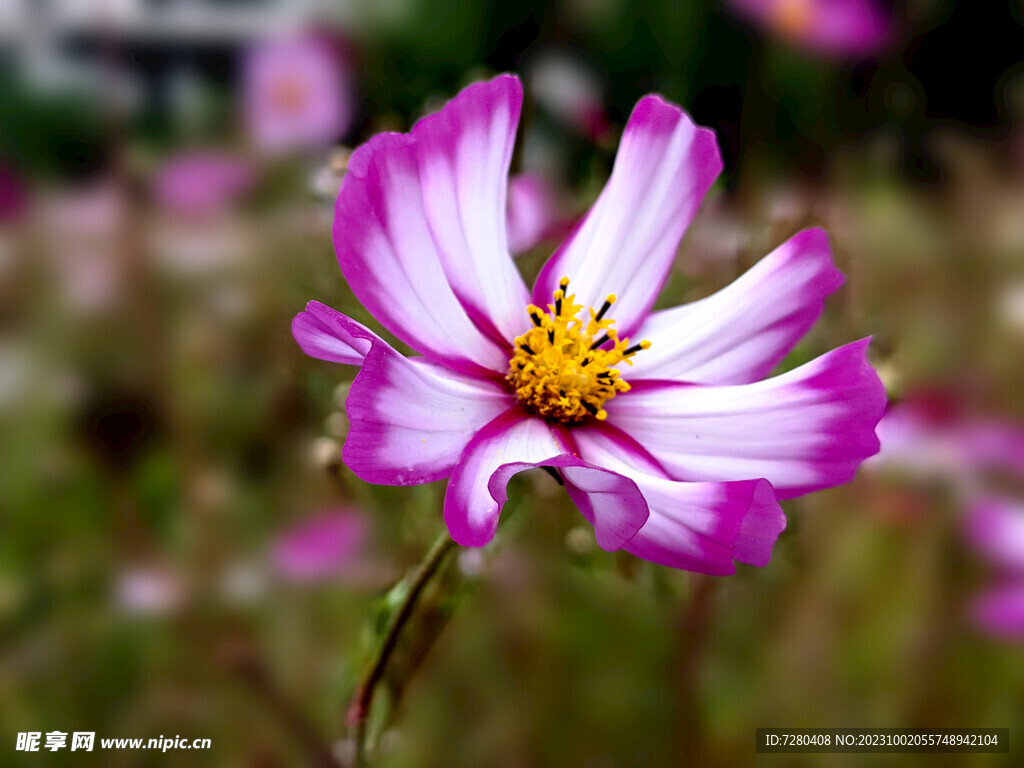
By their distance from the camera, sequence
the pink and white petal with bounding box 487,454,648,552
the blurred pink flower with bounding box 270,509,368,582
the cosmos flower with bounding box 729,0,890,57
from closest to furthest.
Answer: the pink and white petal with bounding box 487,454,648,552 → the blurred pink flower with bounding box 270,509,368,582 → the cosmos flower with bounding box 729,0,890,57

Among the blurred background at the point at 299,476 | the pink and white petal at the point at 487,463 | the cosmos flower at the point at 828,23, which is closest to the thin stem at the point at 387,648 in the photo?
the pink and white petal at the point at 487,463

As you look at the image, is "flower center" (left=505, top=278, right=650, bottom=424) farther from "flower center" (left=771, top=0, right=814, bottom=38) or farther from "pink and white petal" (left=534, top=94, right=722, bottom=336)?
"flower center" (left=771, top=0, right=814, bottom=38)

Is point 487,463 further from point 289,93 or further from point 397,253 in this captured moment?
point 289,93

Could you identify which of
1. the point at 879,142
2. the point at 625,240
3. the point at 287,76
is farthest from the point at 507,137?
the point at 879,142

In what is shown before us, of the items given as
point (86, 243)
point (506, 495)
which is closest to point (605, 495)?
point (506, 495)

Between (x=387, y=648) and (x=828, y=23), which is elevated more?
(x=828, y=23)

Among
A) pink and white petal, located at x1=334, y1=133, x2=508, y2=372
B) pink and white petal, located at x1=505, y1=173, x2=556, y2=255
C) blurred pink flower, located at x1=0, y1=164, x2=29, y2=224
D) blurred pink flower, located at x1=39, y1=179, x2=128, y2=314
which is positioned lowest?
pink and white petal, located at x1=334, y1=133, x2=508, y2=372

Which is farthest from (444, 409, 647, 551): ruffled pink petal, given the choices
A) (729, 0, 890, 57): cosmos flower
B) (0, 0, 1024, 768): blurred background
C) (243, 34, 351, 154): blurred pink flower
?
(729, 0, 890, 57): cosmos flower
